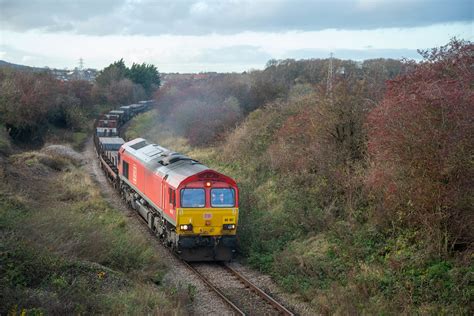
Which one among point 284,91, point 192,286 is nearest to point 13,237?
point 192,286

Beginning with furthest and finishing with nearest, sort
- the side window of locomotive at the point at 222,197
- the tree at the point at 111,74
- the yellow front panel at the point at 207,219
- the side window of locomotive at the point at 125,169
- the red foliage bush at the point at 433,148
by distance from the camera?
the tree at the point at 111,74 < the side window of locomotive at the point at 125,169 < the side window of locomotive at the point at 222,197 < the yellow front panel at the point at 207,219 < the red foliage bush at the point at 433,148

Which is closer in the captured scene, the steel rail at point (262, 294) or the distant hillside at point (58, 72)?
the steel rail at point (262, 294)

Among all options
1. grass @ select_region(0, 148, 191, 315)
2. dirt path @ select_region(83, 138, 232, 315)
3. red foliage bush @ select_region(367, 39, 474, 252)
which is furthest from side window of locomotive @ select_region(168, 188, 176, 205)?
red foliage bush @ select_region(367, 39, 474, 252)

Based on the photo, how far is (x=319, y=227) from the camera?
16.8 metres

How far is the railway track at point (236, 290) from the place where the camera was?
12.6 m

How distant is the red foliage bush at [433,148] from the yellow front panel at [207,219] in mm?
4785

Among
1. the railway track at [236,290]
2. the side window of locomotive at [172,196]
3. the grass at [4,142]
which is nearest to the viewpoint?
the railway track at [236,290]

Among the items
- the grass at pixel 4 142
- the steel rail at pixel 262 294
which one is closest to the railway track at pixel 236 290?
the steel rail at pixel 262 294

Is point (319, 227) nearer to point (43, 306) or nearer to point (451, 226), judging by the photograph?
point (451, 226)

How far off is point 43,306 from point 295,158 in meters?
13.5

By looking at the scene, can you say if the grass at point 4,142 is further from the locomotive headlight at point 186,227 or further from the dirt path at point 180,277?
the locomotive headlight at point 186,227

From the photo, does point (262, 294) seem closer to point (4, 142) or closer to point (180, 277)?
point (180, 277)

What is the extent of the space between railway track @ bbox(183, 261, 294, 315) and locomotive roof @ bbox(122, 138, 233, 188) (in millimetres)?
2773

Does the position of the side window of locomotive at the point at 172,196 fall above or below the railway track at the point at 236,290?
above
